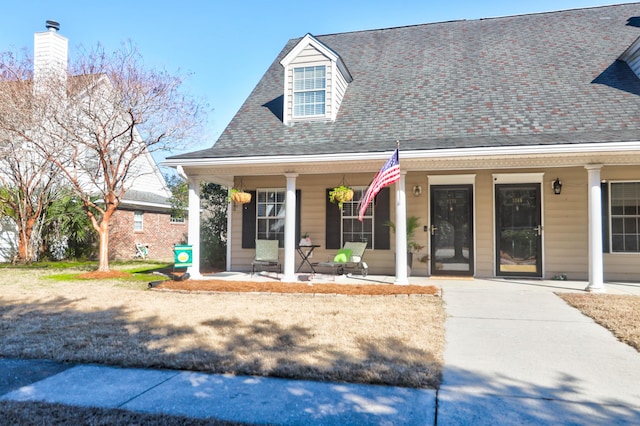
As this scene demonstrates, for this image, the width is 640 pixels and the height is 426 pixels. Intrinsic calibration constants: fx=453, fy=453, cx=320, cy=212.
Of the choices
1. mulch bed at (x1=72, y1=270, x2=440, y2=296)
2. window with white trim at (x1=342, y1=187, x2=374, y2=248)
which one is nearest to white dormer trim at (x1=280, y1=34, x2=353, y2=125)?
window with white trim at (x1=342, y1=187, x2=374, y2=248)

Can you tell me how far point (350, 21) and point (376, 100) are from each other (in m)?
7.42

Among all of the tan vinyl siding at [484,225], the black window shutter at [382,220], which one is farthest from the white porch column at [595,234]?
the black window shutter at [382,220]

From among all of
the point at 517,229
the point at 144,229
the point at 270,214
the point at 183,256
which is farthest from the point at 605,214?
the point at 144,229

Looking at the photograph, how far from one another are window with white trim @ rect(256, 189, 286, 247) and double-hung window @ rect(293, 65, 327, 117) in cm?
215

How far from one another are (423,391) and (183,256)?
7339 mm

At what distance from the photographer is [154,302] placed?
740 centimetres

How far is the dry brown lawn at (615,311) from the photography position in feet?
16.6

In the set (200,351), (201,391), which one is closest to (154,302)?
(200,351)

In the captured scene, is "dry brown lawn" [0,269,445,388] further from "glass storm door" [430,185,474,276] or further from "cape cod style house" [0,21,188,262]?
"cape cod style house" [0,21,188,262]

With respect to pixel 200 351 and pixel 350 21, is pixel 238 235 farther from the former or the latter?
pixel 350 21

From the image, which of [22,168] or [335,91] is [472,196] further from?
[22,168]

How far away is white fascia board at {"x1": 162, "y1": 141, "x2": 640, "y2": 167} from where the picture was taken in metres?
7.62

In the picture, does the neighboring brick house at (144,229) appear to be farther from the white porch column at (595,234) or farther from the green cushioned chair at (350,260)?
the white porch column at (595,234)

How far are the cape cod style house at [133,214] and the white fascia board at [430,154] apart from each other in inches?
170
